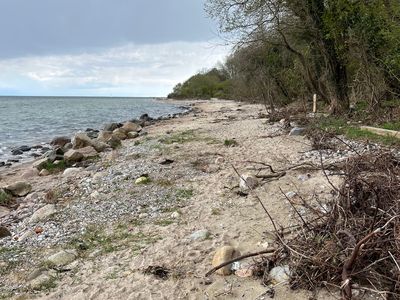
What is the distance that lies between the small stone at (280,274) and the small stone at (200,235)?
156 cm

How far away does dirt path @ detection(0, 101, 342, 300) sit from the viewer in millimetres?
4617

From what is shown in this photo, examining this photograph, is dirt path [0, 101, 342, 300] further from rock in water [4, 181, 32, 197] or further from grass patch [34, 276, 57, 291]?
rock in water [4, 181, 32, 197]

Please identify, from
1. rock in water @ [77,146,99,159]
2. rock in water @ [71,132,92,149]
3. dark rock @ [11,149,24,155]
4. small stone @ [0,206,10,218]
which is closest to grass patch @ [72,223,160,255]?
small stone @ [0,206,10,218]

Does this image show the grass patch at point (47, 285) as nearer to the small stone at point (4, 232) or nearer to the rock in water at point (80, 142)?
the small stone at point (4, 232)

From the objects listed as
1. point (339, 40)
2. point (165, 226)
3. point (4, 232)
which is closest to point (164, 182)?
point (165, 226)

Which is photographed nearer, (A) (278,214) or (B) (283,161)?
(A) (278,214)

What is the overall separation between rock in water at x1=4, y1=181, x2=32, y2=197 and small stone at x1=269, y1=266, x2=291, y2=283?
8.07m

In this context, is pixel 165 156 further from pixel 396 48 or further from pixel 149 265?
pixel 396 48

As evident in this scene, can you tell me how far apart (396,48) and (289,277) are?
494 inches

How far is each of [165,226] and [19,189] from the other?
19.1ft

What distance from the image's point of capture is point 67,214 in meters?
7.49

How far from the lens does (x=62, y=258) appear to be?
5539 mm

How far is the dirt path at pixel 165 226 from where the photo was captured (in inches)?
182

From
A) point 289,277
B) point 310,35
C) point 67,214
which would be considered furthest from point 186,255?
point 310,35
